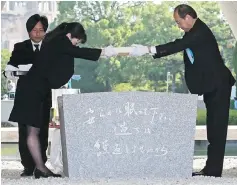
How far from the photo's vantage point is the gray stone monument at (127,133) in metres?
5.82

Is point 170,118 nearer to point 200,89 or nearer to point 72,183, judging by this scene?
point 200,89

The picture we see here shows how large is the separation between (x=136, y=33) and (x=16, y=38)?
36.0 ft

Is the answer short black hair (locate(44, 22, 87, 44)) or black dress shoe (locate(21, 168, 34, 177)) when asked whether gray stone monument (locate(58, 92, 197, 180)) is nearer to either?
short black hair (locate(44, 22, 87, 44))

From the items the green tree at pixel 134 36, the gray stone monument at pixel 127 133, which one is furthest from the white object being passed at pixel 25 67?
the green tree at pixel 134 36

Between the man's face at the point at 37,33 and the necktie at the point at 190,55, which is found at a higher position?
the man's face at the point at 37,33

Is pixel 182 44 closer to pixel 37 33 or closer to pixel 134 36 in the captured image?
pixel 37 33

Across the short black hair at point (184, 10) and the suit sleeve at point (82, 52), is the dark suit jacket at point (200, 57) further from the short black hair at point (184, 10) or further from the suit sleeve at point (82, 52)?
the suit sleeve at point (82, 52)

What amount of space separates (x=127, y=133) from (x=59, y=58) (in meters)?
0.83

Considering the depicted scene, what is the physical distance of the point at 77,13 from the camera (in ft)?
126

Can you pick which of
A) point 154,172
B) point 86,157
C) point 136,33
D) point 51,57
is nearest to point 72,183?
point 86,157

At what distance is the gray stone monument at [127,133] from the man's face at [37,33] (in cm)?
86

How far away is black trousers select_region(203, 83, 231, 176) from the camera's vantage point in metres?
6.32

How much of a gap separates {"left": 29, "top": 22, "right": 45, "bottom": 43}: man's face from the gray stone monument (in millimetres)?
860

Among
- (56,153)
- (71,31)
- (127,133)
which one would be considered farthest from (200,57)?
(56,153)
